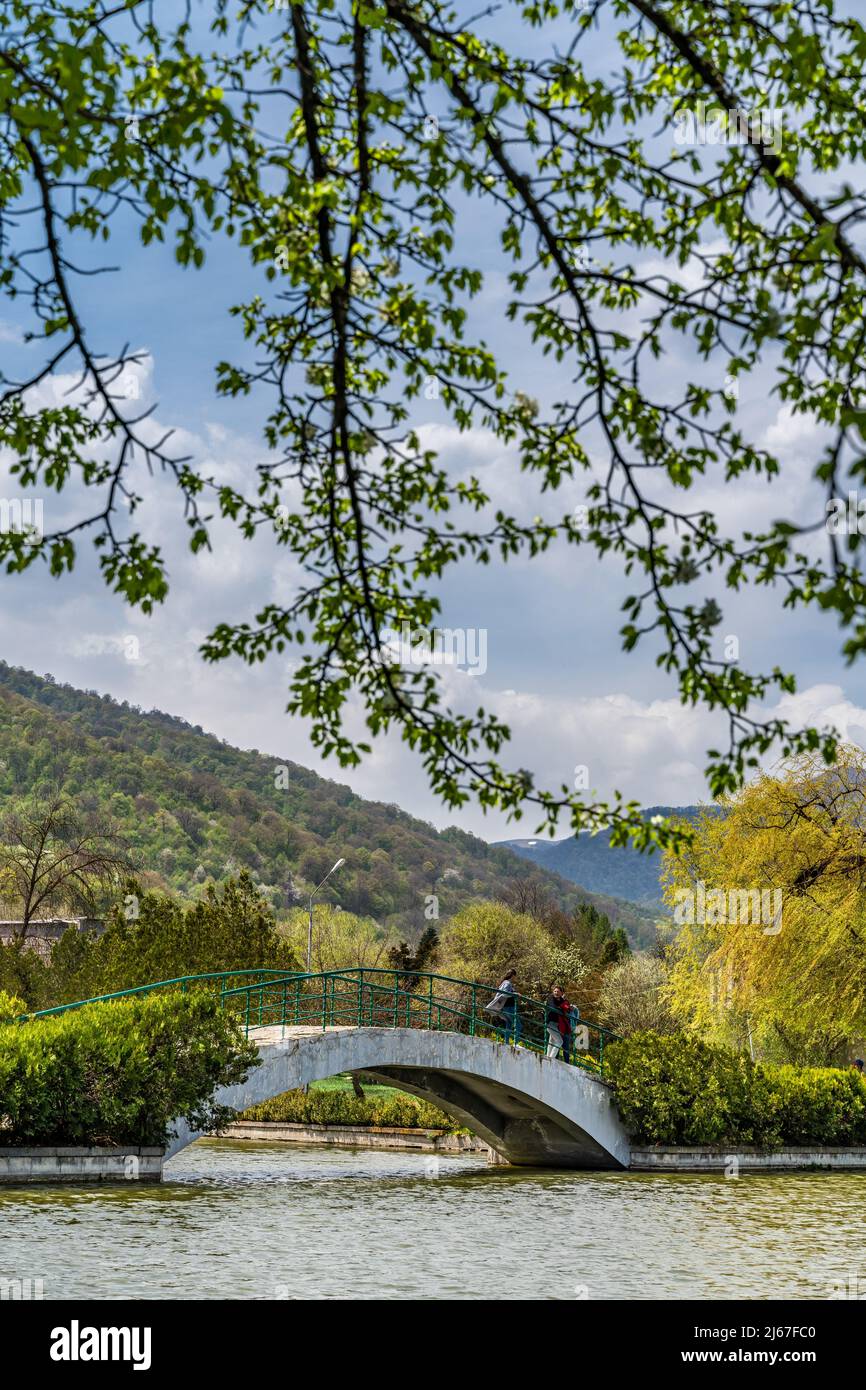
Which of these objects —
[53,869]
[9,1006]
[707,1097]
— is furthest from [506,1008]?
[53,869]

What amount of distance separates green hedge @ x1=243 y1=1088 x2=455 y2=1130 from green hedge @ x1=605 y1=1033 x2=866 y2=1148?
9.17 metres

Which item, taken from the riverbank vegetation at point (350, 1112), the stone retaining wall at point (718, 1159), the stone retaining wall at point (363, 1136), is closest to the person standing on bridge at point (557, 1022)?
the stone retaining wall at point (718, 1159)

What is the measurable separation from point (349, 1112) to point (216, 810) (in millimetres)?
73026

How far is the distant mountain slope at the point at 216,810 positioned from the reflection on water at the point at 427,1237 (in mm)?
55675

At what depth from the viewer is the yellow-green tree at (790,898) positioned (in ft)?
95.8

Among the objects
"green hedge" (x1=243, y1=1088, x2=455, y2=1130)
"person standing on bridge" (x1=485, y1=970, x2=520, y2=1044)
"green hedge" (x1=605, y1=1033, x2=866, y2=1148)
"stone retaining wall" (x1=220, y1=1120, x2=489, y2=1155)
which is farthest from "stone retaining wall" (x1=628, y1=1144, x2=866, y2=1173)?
"green hedge" (x1=243, y1=1088, x2=455, y2=1130)

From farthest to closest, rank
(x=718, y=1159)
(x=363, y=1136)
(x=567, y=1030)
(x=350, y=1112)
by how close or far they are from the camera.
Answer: (x=350, y=1112)
(x=363, y=1136)
(x=567, y=1030)
(x=718, y=1159)

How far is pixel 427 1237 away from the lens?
1566 centimetres

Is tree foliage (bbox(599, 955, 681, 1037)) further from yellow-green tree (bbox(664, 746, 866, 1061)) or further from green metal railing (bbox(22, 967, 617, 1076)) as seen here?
green metal railing (bbox(22, 967, 617, 1076))

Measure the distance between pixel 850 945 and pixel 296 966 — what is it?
42.2ft

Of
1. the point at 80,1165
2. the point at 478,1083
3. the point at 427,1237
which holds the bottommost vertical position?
the point at 427,1237

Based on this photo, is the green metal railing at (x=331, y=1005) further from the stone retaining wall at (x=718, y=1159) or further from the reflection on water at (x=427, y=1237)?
the reflection on water at (x=427, y=1237)

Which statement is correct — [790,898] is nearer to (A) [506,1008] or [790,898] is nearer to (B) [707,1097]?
(B) [707,1097]

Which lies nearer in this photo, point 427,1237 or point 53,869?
point 427,1237
